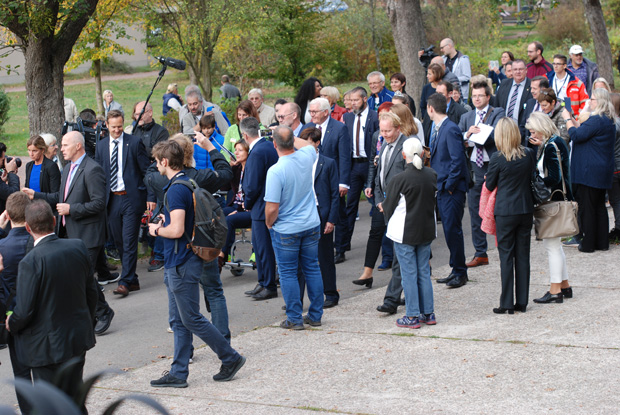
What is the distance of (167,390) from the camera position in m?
6.09

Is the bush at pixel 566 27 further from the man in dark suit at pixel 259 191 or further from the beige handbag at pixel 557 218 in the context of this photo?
the man in dark suit at pixel 259 191

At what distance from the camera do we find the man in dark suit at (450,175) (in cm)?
846

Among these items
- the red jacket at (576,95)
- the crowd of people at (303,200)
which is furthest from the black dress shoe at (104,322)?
the red jacket at (576,95)

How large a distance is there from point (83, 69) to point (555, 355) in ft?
147

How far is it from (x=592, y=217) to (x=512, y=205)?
2.90m

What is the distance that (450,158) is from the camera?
28.1 ft

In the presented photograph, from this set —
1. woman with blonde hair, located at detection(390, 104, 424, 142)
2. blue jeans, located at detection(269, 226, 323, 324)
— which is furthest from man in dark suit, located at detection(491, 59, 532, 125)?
blue jeans, located at detection(269, 226, 323, 324)

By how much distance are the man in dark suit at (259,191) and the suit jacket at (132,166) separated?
1.70 meters

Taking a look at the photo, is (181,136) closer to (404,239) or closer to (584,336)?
(404,239)

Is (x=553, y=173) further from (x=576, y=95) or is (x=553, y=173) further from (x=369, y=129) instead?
(x=576, y=95)

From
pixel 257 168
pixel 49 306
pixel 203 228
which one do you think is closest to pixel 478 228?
pixel 257 168

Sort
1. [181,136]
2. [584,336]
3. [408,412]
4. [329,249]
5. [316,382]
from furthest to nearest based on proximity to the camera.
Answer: [329,249] → [181,136] → [584,336] → [316,382] → [408,412]

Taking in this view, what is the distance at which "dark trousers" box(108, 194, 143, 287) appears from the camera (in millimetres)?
9320

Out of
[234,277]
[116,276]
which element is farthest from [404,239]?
[116,276]
